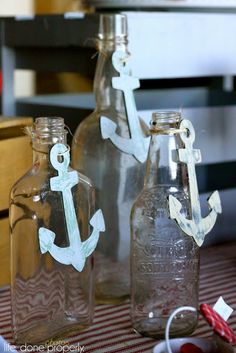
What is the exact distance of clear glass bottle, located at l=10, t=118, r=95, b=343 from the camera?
0.67 m

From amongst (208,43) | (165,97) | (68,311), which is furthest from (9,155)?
(165,97)

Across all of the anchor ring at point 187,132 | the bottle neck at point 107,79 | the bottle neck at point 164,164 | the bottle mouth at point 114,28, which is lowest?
the bottle neck at point 164,164

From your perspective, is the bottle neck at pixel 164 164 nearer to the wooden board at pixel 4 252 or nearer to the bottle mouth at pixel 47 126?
the bottle mouth at pixel 47 126

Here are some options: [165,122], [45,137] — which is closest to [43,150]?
[45,137]

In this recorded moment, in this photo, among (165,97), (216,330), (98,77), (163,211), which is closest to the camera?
(216,330)

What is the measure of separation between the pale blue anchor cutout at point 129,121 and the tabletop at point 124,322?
170 millimetres

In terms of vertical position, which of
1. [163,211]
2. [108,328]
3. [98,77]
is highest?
[98,77]

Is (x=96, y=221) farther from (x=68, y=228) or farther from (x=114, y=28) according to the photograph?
(x=114, y=28)

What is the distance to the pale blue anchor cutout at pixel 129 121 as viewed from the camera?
2.53 feet

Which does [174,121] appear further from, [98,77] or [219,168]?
[219,168]

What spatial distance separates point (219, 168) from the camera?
1.21 metres

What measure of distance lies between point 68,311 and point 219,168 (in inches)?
22.1

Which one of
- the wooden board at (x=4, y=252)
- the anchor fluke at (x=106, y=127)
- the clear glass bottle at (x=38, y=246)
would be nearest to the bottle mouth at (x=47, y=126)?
the clear glass bottle at (x=38, y=246)

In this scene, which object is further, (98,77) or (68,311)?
(98,77)
